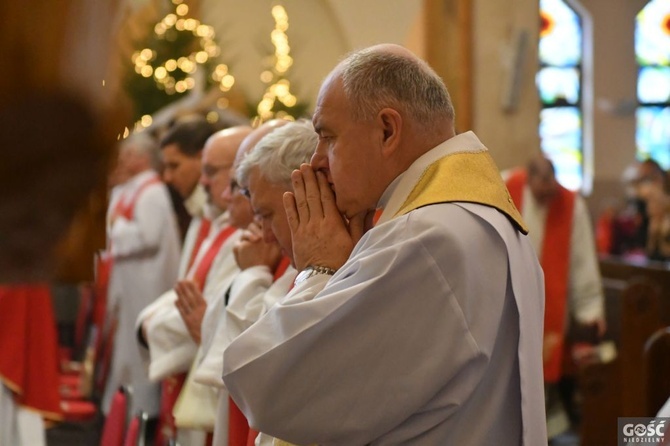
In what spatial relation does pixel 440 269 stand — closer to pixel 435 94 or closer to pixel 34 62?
pixel 435 94

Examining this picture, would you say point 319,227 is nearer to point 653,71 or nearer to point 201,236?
point 201,236

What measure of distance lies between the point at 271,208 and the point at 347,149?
0.72 metres

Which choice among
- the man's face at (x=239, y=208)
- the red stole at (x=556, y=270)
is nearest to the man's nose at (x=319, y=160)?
the man's face at (x=239, y=208)

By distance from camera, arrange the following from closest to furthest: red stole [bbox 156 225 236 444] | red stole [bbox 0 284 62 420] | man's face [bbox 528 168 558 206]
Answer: red stole [bbox 156 225 236 444], red stole [bbox 0 284 62 420], man's face [bbox 528 168 558 206]

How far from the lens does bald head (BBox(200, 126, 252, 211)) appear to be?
4258 millimetres

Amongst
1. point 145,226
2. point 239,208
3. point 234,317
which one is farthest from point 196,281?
point 145,226

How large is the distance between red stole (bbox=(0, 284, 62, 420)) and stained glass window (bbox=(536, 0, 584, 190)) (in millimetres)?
13332

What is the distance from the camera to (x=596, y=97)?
18078 millimetres

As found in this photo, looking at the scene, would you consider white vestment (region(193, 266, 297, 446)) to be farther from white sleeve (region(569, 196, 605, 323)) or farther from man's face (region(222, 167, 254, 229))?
white sleeve (region(569, 196, 605, 323))

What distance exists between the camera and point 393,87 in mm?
2203

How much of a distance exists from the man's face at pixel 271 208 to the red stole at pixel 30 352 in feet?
8.11

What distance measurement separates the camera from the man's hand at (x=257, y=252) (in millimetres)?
3318

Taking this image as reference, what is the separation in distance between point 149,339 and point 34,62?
3616 millimetres

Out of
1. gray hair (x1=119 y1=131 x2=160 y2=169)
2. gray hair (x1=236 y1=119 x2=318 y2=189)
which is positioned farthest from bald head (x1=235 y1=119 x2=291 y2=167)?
gray hair (x1=119 y1=131 x2=160 y2=169)
